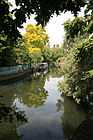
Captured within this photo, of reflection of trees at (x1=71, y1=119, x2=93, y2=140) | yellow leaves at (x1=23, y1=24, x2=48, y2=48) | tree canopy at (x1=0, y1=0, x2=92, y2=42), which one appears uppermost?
yellow leaves at (x1=23, y1=24, x2=48, y2=48)

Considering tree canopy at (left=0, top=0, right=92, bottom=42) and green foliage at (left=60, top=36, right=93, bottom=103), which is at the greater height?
green foliage at (left=60, top=36, right=93, bottom=103)

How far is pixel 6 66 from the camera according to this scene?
39844 millimetres

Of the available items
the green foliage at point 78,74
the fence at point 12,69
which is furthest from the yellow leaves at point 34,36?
the green foliage at point 78,74

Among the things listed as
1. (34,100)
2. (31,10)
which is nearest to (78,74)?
(34,100)

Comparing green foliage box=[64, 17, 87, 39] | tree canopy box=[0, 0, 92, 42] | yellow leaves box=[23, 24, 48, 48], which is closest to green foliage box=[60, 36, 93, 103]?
green foliage box=[64, 17, 87, 39]

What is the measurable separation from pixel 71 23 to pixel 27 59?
37.3 m

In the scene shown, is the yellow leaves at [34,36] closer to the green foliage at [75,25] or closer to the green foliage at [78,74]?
the green foliage at [78,74]

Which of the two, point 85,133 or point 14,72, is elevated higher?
point 14,72

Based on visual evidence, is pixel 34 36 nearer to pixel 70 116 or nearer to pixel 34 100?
pixel 34 100

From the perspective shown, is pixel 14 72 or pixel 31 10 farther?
pixel 14 72

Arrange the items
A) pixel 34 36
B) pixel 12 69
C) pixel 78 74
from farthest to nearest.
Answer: pixel 34 36 → pixel 12 69 → pixel 78 74

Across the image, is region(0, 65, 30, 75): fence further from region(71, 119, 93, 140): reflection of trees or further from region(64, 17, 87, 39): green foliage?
region(71, 119, 93, 140): reflection of trees

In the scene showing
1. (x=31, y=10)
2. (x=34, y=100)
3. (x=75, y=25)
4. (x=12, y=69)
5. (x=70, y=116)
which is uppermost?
(x=12, y=69)

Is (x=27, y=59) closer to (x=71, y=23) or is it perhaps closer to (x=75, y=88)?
(x=75, y=88)
